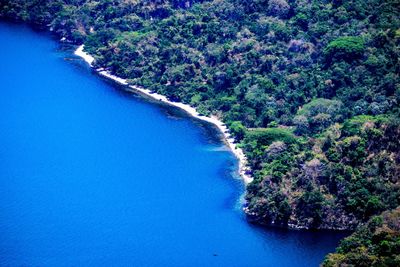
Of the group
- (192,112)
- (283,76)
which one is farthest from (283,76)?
(192,112)

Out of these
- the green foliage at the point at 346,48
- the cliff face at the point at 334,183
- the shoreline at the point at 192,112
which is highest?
the green foliage at the point at 346,48

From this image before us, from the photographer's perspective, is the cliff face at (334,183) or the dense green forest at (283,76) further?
the dense green forest at (283,76)

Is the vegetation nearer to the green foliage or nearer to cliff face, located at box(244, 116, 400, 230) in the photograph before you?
cliff face, located at box(244, 116, 400, 230)

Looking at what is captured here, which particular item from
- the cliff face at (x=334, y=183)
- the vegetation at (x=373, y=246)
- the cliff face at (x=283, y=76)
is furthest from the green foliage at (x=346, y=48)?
the vegetation at (x=373, y=246)

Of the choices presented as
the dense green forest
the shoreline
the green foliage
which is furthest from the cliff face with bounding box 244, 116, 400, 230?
the green foliage

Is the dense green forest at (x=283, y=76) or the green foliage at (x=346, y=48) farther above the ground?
the green foliage at (x=346, y=48)

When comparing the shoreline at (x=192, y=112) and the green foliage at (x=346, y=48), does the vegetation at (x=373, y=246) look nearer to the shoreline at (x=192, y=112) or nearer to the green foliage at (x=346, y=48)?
the shoreline at (x=192, y=112)
